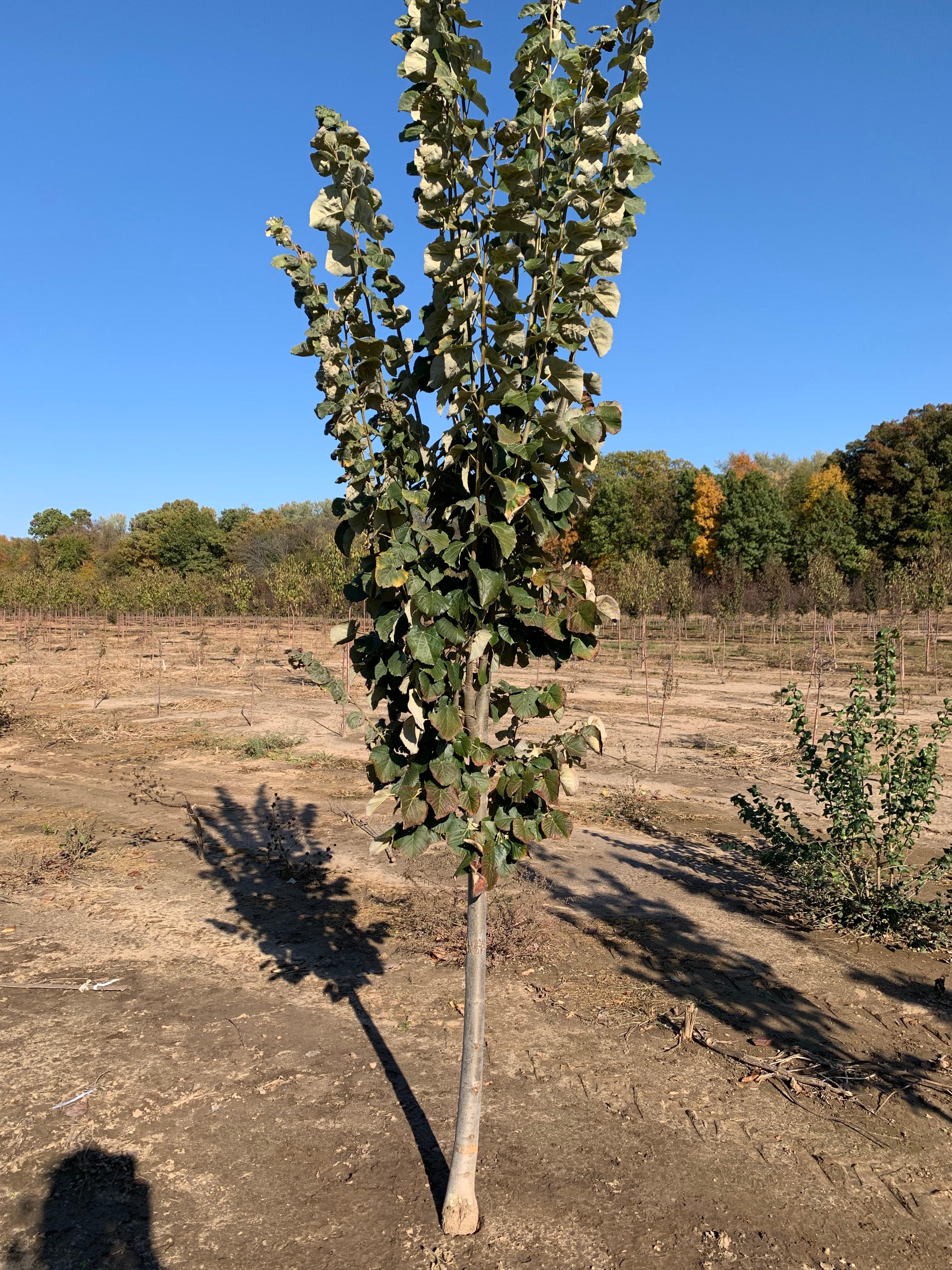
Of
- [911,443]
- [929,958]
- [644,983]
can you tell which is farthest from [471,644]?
[911,443]

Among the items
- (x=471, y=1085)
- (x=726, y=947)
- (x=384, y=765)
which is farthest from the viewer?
(x=726, y=947)

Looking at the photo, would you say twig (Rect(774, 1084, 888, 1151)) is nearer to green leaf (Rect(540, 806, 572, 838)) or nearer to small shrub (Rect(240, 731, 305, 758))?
green leaf (Rect(540, 806, 572, 838))

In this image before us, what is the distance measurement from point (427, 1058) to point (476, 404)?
3288 mm

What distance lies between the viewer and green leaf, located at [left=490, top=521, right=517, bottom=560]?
87.1 inches

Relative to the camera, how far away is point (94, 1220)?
3020mm

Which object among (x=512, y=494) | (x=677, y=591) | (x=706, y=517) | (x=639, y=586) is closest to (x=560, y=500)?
(x=512, y=494)

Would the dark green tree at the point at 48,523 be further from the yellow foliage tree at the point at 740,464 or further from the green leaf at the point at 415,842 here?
the green leaf at the point at 415,842

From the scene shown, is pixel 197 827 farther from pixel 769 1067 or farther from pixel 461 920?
pixel 769 1067

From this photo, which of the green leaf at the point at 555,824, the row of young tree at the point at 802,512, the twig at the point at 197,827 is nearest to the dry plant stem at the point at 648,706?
the twig at the point at 197,827

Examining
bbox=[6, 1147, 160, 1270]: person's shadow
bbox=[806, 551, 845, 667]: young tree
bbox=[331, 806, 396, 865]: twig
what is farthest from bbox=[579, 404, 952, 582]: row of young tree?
bbox=[6, 1147, 160, 1270]: person's shadow

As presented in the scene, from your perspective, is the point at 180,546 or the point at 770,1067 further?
the point at 180,546

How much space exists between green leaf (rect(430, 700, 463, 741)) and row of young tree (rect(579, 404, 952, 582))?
30747mm

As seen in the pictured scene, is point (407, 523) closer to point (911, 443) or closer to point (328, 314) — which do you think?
point (328, 314)

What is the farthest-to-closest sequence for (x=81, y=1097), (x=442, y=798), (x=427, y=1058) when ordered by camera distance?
(x=427, y=1058) < (x=81, y=1097) < (x=442, y=798)
